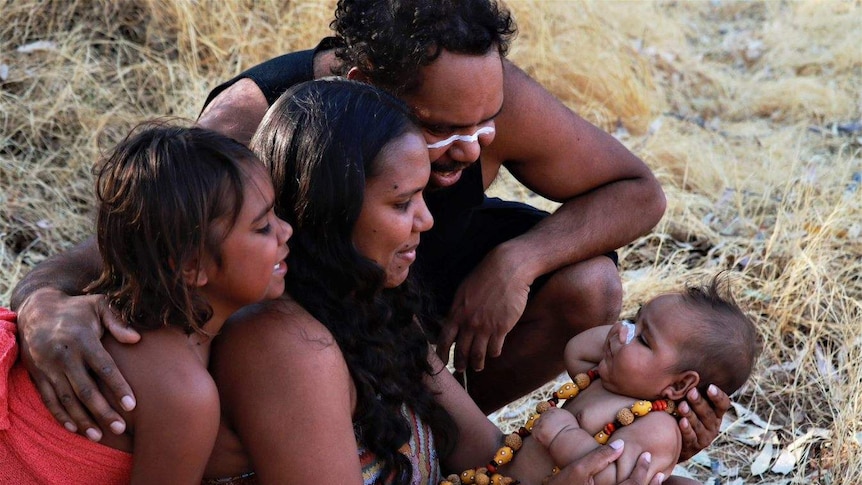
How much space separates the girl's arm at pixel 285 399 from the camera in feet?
7.20

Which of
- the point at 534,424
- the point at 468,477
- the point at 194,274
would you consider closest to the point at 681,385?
the point at 534,424

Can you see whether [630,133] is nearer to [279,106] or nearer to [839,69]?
[839,69]

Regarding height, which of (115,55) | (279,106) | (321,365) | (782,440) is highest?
(279,106)

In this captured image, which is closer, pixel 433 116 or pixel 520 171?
pixel 433 116

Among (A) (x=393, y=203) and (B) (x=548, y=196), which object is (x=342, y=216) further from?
(B) (x=548, y=196)

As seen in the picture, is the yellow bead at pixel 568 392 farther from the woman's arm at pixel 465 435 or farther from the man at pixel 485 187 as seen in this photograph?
the man at pixel 485 187

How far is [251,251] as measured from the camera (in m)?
2.18

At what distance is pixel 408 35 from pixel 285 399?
1202 mm

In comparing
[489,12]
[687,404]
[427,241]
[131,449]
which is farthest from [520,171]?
[131,449]

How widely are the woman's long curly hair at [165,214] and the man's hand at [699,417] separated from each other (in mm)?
1287

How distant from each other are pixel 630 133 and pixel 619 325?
13.2ft

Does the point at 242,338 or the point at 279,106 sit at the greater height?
the point at 279,106

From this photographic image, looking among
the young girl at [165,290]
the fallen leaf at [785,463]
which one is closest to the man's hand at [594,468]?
the young girl at [165,290]

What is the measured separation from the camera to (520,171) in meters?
3.45
